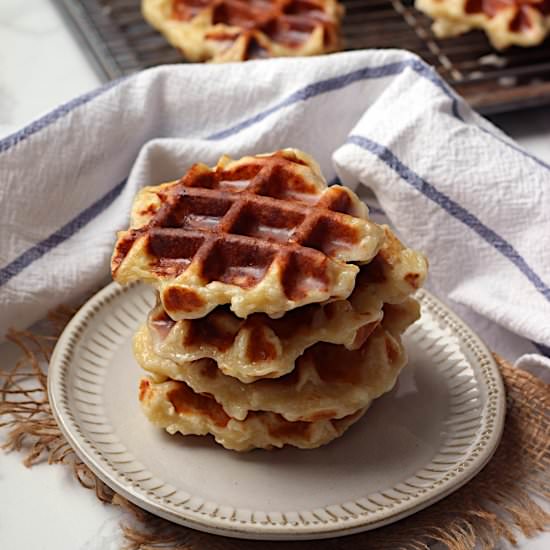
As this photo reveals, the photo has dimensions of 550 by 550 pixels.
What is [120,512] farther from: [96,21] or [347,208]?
[96,21]

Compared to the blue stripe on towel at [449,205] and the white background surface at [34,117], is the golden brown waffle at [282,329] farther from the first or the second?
the blue stripe on towel at [449,205]

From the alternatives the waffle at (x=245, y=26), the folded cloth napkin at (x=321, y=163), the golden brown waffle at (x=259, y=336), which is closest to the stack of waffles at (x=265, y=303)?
the golden brown waffle at (x=259, y=336)

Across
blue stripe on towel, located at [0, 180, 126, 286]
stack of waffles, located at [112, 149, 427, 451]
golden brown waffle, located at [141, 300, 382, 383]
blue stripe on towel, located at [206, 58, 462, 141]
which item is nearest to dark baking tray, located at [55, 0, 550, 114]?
blue stripe on towel, located at [206, 58, 462, 141]

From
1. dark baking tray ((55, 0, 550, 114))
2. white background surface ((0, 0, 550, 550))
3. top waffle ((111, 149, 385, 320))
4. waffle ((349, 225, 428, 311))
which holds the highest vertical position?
top waffle ((111, 149, 385, 320))

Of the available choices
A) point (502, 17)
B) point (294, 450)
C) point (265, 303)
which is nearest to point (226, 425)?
point (294, 450)

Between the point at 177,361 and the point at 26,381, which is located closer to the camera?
the point at 177,361

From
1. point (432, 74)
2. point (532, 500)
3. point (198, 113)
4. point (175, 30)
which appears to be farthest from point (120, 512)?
point (175, 30)

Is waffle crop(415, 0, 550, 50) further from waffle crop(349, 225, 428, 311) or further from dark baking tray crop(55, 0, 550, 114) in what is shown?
waffle crop(349, 225, 428, 311)
